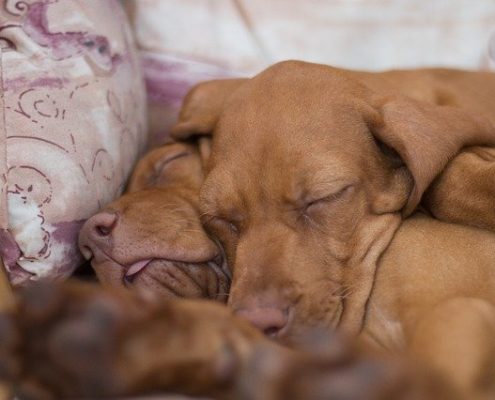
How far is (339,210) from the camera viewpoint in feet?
7.60

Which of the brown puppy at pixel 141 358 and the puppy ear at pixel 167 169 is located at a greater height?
the brown puppy at pixel 141 358

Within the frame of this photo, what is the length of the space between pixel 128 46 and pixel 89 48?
279 millimetres

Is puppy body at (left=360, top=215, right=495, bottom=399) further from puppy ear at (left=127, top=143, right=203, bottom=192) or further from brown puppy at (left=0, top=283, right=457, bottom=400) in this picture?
puppy ear at (left=127, top=143, right=203, bottom=192)

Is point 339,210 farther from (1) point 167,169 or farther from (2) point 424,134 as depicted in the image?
(1) point 167,169

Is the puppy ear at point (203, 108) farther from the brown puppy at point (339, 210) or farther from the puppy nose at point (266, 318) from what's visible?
the puppy nose at point (266, 318)

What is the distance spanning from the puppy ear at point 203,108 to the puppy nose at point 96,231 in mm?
468

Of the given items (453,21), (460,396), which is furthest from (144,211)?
(453,21)

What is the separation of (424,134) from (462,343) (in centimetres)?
71

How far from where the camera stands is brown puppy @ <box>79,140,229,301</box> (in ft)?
7.97

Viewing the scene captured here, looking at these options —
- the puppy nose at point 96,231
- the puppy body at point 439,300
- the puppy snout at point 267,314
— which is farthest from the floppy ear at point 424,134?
the puppy nose at point 96,231

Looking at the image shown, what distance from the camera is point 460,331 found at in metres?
1.87

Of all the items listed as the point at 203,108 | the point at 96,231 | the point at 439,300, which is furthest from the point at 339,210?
the point at 203,108

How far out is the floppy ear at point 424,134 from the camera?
2.32 m

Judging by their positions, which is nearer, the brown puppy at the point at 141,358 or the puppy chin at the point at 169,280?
the brown puppy at the point at 141,358
